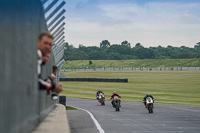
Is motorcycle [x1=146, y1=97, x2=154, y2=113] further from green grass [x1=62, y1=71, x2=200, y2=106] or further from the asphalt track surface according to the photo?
green grass [x1=62, y1=71, x2=200, y2=106]

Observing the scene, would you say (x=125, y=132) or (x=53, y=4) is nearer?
(x=53, y=4)

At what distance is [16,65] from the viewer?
14.3ft

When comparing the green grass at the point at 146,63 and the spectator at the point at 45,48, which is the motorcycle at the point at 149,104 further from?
the green grass at the point at 146,63

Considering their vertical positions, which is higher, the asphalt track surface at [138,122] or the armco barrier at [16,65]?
the armco barrier at [16,65]

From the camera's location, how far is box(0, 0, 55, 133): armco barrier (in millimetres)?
3613

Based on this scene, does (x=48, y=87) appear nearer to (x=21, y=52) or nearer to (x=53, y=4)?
(x=21, y=52)

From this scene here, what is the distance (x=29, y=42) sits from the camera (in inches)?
223

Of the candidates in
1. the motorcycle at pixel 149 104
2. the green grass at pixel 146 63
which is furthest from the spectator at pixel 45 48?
the green grass at pixel 146 63

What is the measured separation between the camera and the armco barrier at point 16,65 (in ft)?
11.9

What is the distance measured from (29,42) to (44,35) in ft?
2.80

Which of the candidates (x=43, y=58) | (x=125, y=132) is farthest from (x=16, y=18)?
(x=125, y=132)

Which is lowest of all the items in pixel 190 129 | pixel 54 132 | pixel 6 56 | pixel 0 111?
pixel 190 129

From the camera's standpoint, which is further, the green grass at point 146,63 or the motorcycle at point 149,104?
the green grass at point 146,63

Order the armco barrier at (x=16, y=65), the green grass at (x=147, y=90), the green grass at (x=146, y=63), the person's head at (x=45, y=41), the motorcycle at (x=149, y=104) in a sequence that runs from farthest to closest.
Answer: the green grass at (x=146, y=63)
the green grass at (x=147, y=90)
the motorcycle at (x=149, y=104)
the person's head at (x=45, y=41)
the armco barrier at (x=16, y=65)
